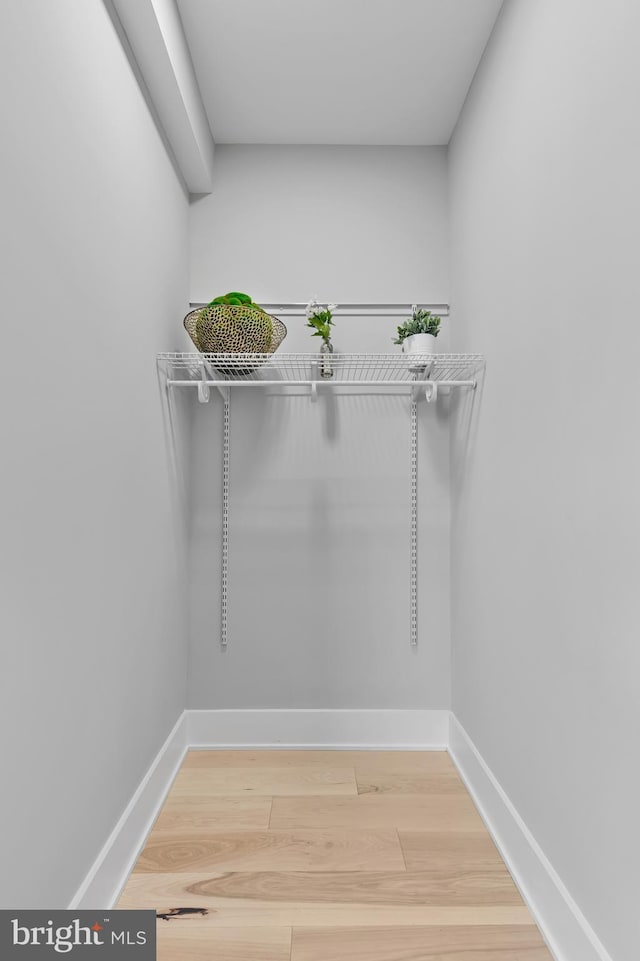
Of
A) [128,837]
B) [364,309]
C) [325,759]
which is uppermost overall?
[364,309]

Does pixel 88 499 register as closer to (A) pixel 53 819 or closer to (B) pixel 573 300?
(A) pixel 53 819

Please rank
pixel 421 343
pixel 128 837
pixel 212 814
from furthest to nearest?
pixel 421 343 < pixel 212 814 < pixel 128 837

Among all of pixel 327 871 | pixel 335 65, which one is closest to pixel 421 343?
pixel 335 65

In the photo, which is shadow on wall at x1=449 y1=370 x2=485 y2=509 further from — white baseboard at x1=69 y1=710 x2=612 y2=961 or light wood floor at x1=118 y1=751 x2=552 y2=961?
light wood floor at x1=118 y1=751 x2=552 y2=961

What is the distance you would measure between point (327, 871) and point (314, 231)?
205 cm

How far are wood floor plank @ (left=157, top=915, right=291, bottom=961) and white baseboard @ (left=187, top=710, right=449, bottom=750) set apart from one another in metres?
0.93

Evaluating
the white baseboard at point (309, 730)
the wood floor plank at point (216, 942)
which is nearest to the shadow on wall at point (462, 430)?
the white baseboard at point (309, 730)

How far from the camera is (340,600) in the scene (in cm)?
234

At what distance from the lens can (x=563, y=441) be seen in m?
1.28

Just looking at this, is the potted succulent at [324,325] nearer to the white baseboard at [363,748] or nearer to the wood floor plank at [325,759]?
the white baseboard at [363,748]

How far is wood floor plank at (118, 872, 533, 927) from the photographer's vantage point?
4.46 ft

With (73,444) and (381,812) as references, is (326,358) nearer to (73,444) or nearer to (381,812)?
(73,444)

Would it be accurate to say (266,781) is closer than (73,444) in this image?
No

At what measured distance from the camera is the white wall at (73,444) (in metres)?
0.98
